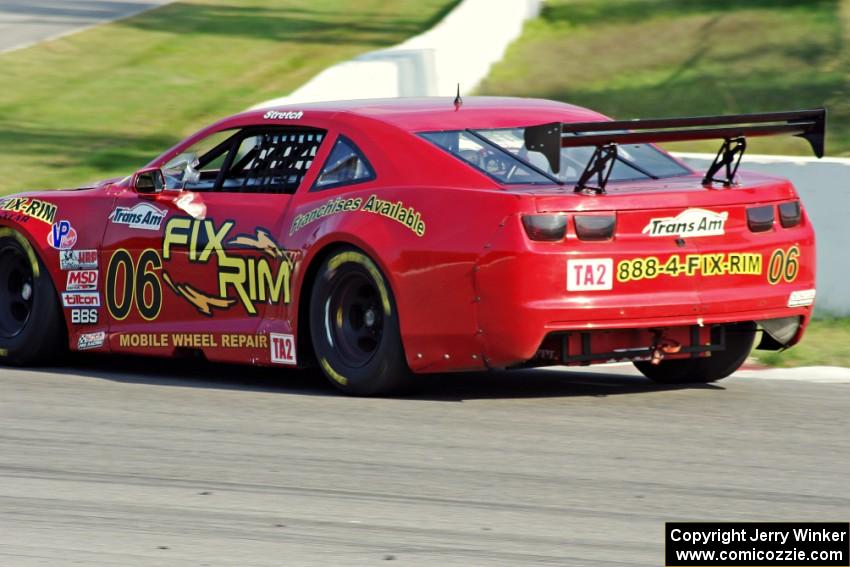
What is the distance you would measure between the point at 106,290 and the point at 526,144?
2.85 meters

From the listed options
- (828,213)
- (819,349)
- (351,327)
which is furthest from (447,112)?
(828,213)

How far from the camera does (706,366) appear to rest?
833 cm

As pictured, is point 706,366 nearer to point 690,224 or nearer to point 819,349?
point 690,224

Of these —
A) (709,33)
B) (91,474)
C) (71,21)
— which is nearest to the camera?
(91,474)

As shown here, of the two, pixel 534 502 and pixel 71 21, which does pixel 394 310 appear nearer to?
pixel 534 502

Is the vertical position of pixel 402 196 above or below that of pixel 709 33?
above

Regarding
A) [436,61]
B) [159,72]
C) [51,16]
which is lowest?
[159,72]

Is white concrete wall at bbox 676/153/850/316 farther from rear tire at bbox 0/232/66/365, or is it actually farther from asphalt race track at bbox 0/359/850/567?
rear tire at bbox 0/232/66/365

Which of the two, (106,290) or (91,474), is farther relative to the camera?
(106,290)

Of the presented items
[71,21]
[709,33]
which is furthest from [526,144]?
[71,21]

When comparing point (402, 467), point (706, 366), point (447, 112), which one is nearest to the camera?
point (402, 467)

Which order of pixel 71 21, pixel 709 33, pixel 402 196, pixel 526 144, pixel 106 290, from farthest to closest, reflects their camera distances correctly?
pixel 71 21 < pixel 709 33 < pixel 106 290 < pixel 402 196 < pixel 526 144

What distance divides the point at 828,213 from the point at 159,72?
15.2 metres

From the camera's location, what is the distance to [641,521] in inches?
210
